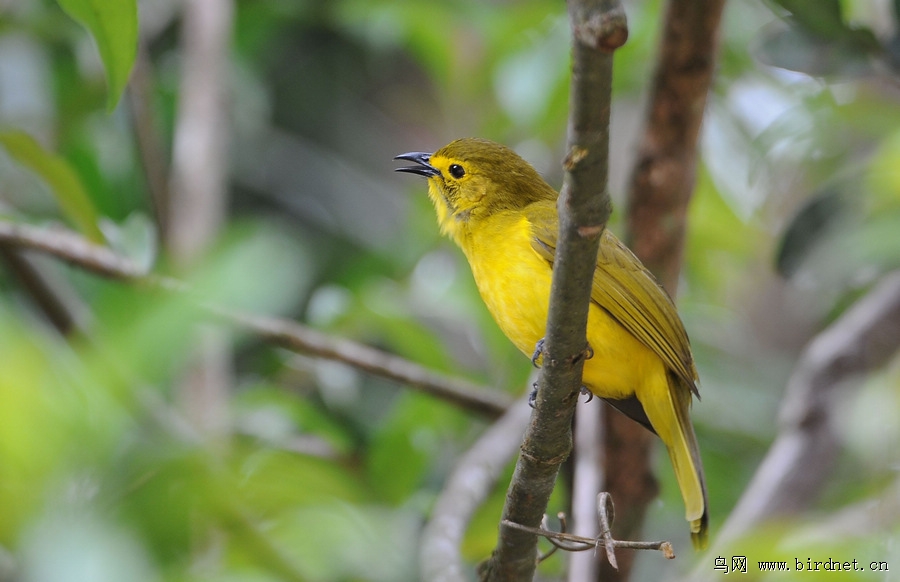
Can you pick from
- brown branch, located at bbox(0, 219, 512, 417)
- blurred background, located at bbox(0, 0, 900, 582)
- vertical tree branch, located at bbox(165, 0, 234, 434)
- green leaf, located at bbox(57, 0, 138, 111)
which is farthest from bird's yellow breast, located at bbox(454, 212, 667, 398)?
vertical tree branch, located at bbox(165, 0, 234, 434)

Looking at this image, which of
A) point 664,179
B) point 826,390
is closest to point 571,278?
point 664,179

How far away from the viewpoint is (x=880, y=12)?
5.62 m

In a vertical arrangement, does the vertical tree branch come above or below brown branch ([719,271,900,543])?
above

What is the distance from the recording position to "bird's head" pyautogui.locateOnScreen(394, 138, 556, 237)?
355 cm

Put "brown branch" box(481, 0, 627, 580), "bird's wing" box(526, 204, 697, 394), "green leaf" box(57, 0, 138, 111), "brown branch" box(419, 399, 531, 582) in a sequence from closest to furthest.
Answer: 1. "brown branch" box(481, 0, 627, 580)
2. "green leaf" box(57, 0, 138, 111)
3. "brown branch" box(419, 399, 531, 582)
4. "bird's wing" box(526, 204, 697, 394)

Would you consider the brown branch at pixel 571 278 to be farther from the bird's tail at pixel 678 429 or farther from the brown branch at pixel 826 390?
the brown branch at pixel 826 390

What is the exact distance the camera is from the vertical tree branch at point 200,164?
457cm

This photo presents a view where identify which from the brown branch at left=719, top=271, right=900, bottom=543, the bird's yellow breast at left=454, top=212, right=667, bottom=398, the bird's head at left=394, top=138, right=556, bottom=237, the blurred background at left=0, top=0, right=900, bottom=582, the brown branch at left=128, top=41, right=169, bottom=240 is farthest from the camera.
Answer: the brown branch at left=128, top=41, right=169, bottom=240

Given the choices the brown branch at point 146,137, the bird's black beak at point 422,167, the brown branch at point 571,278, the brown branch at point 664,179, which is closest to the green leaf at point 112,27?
the brown branch at point 571,278

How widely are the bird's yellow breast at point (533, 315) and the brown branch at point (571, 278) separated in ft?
2.38

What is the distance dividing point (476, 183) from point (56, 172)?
1.46m

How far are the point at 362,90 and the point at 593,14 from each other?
222 inches

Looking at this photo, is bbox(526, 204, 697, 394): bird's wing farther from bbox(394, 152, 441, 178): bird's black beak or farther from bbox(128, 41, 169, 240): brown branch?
bbox(128, 41, 169, 240): brown branch

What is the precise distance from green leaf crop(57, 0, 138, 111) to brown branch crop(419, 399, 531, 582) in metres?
1.48
